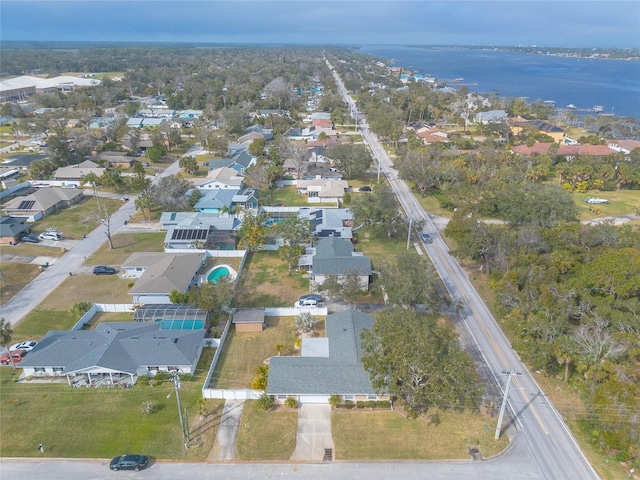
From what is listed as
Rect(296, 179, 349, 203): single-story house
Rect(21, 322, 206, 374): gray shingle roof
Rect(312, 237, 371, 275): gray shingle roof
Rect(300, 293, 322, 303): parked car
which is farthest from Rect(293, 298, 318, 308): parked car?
Rect(296, 179, 349, 203): single-story house

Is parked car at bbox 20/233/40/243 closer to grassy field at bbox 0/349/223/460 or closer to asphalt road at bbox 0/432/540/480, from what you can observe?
grassy field at bbox 0/349/223/460

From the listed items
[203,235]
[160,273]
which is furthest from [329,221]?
[160,273]

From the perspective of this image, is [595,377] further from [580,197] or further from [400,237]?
[580,197]

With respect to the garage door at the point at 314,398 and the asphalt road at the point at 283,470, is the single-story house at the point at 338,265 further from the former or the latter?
the asphalt road at the point at 283,470

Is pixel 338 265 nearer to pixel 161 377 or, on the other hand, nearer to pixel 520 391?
pixel 161 377

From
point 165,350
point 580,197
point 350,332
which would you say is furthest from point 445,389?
point 580,197

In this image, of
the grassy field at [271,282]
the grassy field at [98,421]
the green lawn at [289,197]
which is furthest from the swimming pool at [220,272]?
the green lawn at [289,197]
